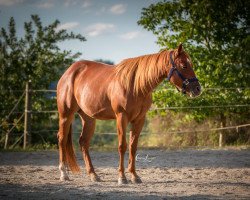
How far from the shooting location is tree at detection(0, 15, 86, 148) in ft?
34.7

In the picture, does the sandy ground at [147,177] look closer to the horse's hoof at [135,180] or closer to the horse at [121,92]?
the horse's hoof at [135,180]

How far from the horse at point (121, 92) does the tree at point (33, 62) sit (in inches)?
195

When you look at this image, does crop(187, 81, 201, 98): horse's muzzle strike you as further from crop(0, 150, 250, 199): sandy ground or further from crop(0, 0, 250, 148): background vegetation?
crop(0, 0, 250, 148): background vegetation

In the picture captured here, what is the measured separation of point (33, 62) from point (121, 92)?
22.2ft

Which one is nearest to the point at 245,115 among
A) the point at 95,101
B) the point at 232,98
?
the point at 232,98

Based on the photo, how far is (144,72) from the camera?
193 inches

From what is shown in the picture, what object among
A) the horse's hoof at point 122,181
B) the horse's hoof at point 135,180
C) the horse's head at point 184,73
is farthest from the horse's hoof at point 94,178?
the horse's head at point 184,73

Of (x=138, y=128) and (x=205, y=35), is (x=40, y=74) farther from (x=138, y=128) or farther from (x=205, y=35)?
(x=138, y=128)

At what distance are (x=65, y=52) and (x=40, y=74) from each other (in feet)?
3.45

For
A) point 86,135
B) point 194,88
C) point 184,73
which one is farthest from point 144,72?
point 86,135

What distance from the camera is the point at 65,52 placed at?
11.0 meters

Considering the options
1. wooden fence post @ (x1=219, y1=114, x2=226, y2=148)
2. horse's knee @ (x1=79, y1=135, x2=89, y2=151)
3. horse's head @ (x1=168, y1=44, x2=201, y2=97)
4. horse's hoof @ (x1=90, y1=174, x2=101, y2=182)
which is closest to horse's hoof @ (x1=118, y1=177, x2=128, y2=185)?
horse's hoof @ (x1=90, y1=174, x2=101, y2=182)

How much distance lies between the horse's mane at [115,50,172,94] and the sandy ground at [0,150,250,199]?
133cm

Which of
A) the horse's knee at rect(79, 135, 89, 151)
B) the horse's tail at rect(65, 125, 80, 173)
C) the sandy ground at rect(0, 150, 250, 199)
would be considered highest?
the horse's knee at rect(79, 135, 89, 151)
